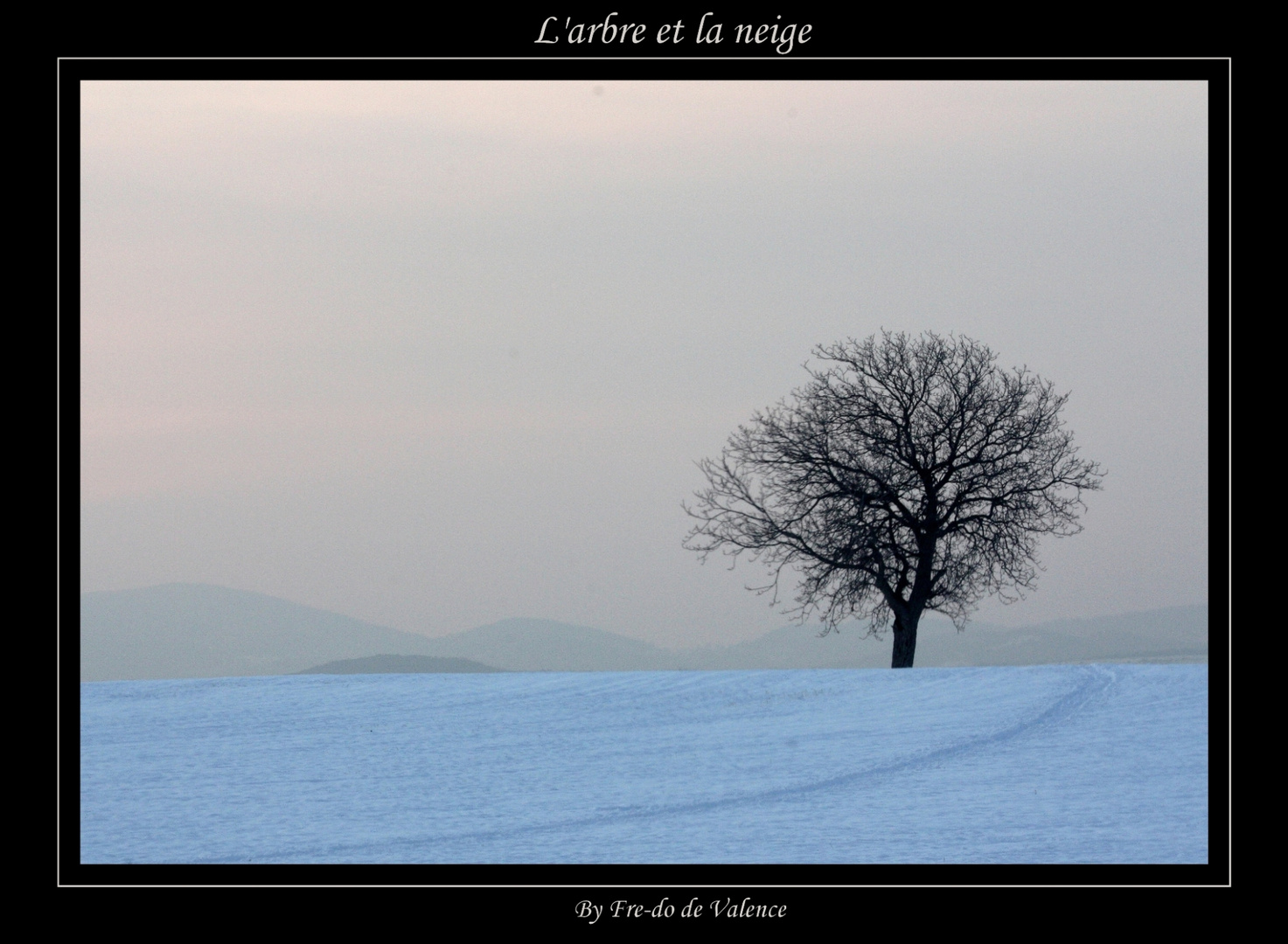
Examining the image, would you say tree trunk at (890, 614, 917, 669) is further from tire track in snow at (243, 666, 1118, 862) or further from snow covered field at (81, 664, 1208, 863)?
tire track in snow at (243, 666, 1118, 862)

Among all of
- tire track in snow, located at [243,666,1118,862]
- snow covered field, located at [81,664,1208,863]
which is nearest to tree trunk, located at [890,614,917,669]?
snow covered field, located at [81,664,1208,863]

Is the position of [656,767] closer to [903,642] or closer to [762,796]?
[762,796]

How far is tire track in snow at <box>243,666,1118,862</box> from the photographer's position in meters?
12.0

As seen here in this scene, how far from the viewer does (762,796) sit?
12.9 m

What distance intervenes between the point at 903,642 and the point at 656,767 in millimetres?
10096

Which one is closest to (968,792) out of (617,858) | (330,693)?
(617,858)

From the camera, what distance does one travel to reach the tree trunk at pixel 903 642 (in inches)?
878

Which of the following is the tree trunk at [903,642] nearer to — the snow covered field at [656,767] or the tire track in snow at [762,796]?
the snow covered field at [656,767]

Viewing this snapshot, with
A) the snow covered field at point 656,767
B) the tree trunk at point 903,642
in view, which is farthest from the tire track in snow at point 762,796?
the tree trunk at point 903,642

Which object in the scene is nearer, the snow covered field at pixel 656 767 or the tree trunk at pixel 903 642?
the snow covered field at pixel 656 767

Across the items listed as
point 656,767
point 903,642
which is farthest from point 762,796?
point 903,642

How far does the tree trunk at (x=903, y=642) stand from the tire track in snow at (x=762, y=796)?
6.80 meters
